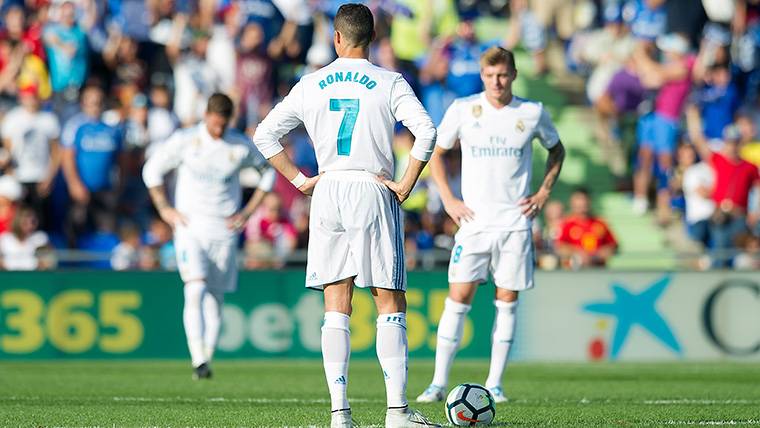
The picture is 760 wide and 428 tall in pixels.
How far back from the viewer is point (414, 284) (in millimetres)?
17562

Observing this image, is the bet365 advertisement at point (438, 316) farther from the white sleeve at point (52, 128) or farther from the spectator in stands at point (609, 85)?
the spectator in stands at point (609, 85)

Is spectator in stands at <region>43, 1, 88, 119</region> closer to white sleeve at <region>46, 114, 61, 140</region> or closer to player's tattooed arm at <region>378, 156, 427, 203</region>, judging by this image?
white sleeve at <region>46, 114, 61, 140</region>

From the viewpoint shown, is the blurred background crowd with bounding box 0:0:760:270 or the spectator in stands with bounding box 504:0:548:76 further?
the spectator in stands with bounding box 504:0:548:76

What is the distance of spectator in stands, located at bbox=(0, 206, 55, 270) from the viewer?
58.2 feet

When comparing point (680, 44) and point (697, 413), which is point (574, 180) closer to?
point (680, 44)

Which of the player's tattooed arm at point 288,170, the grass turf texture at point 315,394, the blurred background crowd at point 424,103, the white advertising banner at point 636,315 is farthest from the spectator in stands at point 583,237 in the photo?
the player's tattooed arm at point 288,170

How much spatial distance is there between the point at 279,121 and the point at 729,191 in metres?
12.0

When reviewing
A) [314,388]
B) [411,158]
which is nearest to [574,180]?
[314,388]

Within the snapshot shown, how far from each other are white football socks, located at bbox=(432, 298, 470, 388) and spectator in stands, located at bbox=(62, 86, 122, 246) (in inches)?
352

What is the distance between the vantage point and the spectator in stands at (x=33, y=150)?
61.9 ft

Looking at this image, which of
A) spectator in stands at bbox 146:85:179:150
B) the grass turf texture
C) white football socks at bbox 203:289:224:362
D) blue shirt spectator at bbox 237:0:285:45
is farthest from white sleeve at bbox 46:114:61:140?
white football socks at bbox 203:289:224:362

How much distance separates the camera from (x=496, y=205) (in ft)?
35.8

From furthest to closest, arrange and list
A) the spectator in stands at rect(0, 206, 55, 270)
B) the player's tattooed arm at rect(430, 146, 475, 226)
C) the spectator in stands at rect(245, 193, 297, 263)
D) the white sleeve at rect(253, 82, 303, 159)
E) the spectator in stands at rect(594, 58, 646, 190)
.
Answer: the spectator in stands at rect(594, 58, 646, 190), the spectator in stands at rect(245, 193, 297, 263), the spectator in stands at rect(0, 206, 55, 270), the player's tattooed arm at rect(430, 146, 475, 226), the white sleeve at rect(253, 82, 303, 159)

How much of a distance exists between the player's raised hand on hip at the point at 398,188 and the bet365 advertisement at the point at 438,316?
30.8 feet
